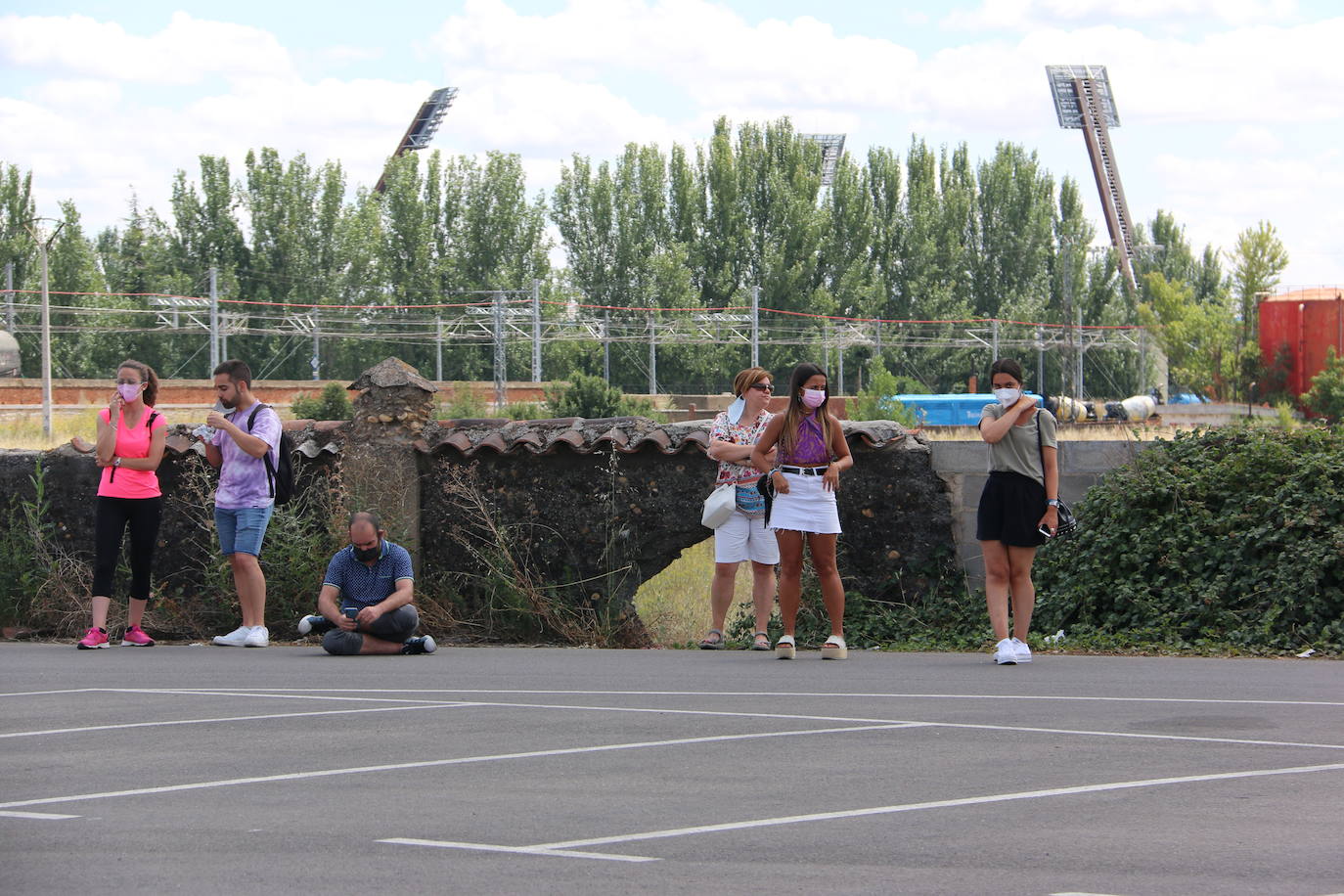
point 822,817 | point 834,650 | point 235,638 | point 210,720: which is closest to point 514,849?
point 822,817

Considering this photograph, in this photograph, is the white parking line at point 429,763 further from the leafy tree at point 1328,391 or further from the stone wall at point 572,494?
the leafy tree at point 1328,391

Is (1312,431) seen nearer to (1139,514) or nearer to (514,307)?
(1139,514)

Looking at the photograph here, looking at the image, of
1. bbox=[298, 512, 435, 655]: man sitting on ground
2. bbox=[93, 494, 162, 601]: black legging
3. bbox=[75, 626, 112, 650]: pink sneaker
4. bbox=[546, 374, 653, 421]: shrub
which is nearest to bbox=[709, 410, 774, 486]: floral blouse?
bbox=[298, 512, 435, 655]: man sitting on ground

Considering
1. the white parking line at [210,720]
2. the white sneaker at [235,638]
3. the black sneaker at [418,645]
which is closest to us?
the white parking line at [210,720]

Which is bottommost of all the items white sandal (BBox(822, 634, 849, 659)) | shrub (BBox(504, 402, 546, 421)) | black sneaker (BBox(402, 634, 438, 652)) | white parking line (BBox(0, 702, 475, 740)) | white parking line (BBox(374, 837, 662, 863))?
black sneaker (BBox(402, 634, 438, 652))

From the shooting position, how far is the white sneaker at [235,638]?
11125mm

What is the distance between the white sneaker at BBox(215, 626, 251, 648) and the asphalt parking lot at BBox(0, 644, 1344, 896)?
1629mm

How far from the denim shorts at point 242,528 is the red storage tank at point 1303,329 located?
161 feet

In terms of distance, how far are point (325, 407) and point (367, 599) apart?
42.5 metres

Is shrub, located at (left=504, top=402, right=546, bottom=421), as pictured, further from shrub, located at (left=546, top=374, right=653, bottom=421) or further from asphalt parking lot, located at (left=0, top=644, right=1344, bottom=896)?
asphalt parking lot, located at (left=0, top=644, right=1344, bottom=896)

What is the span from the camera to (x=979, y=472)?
11477 millimetres

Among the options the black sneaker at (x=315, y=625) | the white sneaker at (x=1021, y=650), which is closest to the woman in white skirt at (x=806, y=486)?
the white sneaker at (x=1021, y=650)

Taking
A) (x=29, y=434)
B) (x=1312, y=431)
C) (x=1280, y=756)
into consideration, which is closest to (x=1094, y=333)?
(x=29, y=434)

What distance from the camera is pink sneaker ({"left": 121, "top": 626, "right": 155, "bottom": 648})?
1130 centimetres
